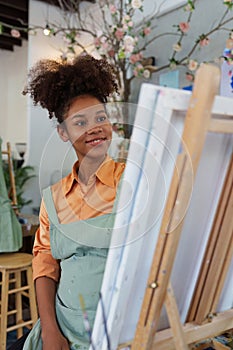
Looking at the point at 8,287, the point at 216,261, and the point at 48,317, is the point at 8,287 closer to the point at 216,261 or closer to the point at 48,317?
the point at 48,317

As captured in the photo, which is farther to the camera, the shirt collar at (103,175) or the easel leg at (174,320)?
the shirt collar at (103,175)

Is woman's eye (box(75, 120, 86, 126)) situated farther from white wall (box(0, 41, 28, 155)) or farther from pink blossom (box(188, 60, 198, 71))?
white wall (box(0, 41, 28, 155))

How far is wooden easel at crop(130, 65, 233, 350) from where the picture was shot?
0.52 metres

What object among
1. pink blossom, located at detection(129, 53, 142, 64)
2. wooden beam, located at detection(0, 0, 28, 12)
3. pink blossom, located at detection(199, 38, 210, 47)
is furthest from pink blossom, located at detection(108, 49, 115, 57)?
wooden beam, located at detection(0, 0, 28, 12)

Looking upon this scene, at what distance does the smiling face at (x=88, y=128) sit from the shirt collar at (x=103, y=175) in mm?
24

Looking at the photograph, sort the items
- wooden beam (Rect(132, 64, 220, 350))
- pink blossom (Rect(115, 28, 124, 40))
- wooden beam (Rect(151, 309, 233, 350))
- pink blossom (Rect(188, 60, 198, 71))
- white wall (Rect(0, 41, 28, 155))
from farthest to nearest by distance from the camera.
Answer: white wall (Rect(0, 41, 28, 155)) → pink blossom (Rect(115, 28, 124, 40)) → pink blossom (Rect(188, 60, 198, 71)) → wooden beam (Rect(151, 309, 233, 350)) → wooden beam (Rect(132, 64, 220, 350))

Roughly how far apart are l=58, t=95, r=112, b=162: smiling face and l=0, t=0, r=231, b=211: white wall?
0.06 meters

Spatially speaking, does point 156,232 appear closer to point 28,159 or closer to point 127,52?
point 127,52

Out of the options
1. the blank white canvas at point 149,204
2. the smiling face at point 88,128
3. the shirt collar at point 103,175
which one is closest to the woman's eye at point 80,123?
the smiling face at point 88,128

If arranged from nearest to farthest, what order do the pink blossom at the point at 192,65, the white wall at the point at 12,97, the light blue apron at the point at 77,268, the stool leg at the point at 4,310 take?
the light blue apron at the point at 77,268 → the stool leg at the point at 4,310 → the pink blossom at the point at 192,65 → the white wall at the point at 12,97

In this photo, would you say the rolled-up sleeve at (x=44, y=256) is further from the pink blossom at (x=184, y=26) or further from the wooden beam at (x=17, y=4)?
the wooden beam at (x=17, y=4)

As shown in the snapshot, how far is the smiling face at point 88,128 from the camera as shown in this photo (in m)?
0.88

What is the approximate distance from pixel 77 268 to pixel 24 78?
39.0 inches

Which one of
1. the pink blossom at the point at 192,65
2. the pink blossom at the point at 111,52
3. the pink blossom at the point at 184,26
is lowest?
the pink blossom at the point at 192,65
